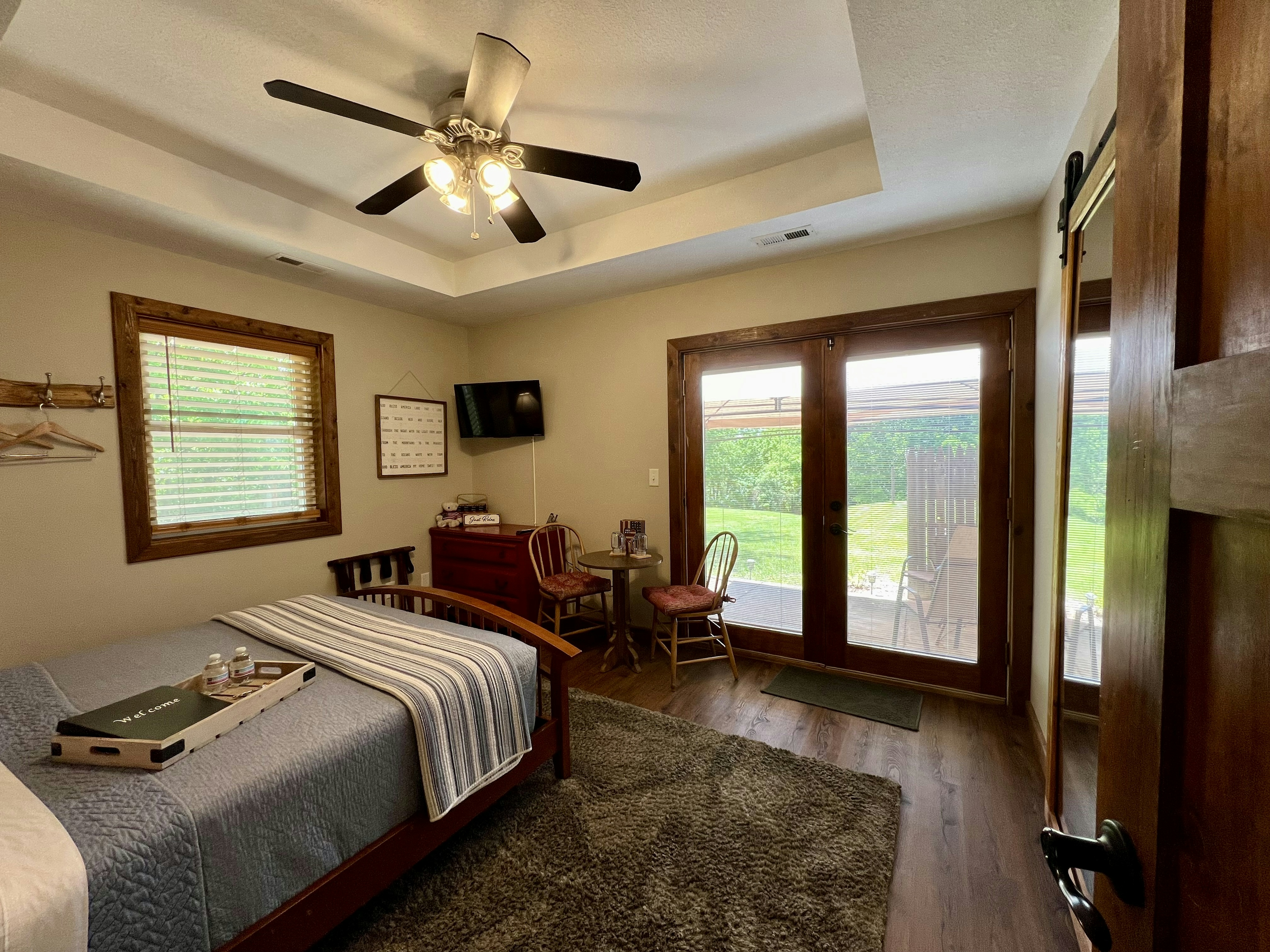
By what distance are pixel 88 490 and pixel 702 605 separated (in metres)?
3.30

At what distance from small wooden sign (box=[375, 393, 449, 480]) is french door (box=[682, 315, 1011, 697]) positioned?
2.20 meters

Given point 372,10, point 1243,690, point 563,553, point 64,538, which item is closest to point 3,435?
point 64,538

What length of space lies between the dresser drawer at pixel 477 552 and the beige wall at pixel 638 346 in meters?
0.52

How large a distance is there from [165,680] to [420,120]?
7.75 ft

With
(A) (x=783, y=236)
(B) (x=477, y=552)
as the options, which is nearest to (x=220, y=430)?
(B) (x=477, y=552)

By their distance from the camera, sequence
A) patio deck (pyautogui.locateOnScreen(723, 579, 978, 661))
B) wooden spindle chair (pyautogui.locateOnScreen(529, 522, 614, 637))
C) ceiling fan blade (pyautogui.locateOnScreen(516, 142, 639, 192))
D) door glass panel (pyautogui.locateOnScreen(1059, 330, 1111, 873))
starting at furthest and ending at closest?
wooden spindle chair (pyautogui.locateOnScreen(529, 522, 614, 637)) → patio deck (pyautogui.locateOnScreen(723, 579, 978, 661)) → ceiling fan blade (pyautogui.locateOnScreen(516, 142, 639, 192)) → door glass panel (pyautogui.locateOnScreen(1059, 330, 1111, 873))

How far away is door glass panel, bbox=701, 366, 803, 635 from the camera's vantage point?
3.13 meters

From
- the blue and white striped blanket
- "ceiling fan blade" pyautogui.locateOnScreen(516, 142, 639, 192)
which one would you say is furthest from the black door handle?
"ceiling fan blade" pyautogui.locateOnScreen(516, 142, 639, 192)

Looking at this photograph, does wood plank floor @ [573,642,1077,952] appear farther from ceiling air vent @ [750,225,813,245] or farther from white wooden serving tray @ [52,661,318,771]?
ceiling air vent @ [750,225,813,245]

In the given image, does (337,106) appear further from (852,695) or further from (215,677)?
(852,695)

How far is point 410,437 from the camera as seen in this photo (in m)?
4.04

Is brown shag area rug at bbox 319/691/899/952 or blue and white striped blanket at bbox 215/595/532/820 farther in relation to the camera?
blue and white striped blanket at bbox 215/595/532/820

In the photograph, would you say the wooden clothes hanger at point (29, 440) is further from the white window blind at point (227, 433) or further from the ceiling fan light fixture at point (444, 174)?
the ceiling fan light fixture at point (444, 174)

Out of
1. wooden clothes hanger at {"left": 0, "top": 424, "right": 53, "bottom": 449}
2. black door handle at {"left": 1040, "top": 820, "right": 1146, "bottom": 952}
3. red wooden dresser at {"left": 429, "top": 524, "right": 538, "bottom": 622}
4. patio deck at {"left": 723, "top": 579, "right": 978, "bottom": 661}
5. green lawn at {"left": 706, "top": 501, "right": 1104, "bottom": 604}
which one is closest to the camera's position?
black door handle at {"left": 1040, "top": 820, "right": 1146, "bottom": 952}
